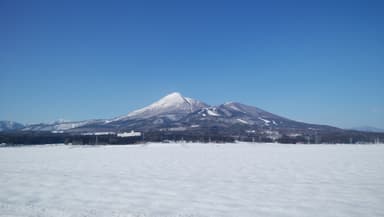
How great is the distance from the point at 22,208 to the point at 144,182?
586 cm

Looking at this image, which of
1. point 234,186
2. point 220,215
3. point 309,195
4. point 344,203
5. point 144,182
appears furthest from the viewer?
point 144,182

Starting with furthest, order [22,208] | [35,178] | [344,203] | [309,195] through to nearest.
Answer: [35,178] → [309,195] → [344,203] → [22,208]

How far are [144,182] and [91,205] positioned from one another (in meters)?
4.61

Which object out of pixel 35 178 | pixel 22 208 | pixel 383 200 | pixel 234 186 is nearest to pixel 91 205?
pixel 22 208

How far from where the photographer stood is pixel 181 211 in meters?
9.06

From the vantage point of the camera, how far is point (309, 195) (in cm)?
1117

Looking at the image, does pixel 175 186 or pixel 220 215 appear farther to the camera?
pixel 175 186

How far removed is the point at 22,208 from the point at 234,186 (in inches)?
328

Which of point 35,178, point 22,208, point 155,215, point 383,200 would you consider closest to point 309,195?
point 383,200

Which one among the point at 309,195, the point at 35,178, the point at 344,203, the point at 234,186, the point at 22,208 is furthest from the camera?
the point at 35,178

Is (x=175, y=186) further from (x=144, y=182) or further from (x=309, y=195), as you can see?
(x=309, y=195)

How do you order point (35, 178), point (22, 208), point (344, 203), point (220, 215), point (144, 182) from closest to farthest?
point (220, 215) < point (22, 208) < point (344, 203) < point (144, 182) < point (35, 178)

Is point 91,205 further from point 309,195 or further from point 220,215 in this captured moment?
point 309,195

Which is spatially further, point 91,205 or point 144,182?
point 144,182
